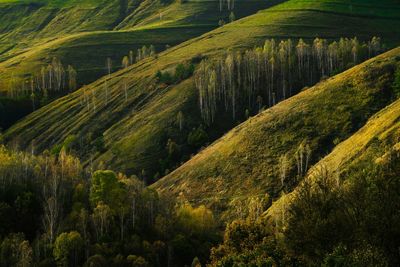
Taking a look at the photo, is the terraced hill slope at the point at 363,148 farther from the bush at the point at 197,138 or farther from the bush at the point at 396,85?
the bush at the point at 197,138

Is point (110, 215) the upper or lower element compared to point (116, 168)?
upper

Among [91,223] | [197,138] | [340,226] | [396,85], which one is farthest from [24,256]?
[396,85]

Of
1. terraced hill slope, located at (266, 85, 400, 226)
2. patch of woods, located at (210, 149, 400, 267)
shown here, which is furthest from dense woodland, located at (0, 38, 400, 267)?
terraced hill slope, located at (266, 85, 400, 226)

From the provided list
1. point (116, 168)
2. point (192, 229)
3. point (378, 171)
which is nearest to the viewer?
point (378, 171)

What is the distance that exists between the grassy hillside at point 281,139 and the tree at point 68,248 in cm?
4692

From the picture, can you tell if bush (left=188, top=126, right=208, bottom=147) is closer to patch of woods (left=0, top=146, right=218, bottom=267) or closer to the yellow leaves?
patch of woods (left=0, top=146, right=218, bottom=267)

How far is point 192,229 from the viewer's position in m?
114

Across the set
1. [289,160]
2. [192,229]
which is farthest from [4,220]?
[289,160]

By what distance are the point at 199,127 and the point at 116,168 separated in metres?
34.6

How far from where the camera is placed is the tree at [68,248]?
93.8m

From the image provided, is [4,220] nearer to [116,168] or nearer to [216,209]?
[216,209]

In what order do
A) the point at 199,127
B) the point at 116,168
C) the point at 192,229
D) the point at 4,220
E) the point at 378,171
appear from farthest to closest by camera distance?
the point at 199,127 → the point at 116,168 → the point at 192,229 → the point at 4,220 → the point at 378,171

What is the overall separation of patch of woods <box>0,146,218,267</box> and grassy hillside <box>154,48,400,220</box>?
17709 millimetres

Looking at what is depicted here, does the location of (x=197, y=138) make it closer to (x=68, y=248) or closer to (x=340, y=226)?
(x=68, y=248)
